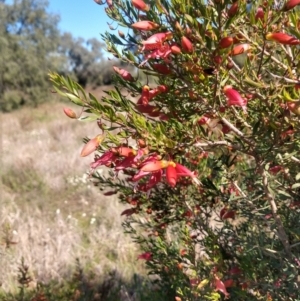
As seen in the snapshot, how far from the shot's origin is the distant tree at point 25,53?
18969mm

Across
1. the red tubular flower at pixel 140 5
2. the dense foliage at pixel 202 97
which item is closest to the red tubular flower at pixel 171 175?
the dense foliage at pixel 202 97

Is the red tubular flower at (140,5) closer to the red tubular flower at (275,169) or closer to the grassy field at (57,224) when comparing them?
the red tubular flower at (275,169)

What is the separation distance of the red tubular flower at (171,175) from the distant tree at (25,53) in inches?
738

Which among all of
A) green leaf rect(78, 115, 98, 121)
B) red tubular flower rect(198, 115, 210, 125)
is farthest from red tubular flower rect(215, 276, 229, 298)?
green leaf rect(78, 115, 98, 121)

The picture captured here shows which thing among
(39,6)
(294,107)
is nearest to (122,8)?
(294,107)

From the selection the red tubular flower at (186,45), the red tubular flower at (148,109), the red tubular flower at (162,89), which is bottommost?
the red tubular flower at (148,109)

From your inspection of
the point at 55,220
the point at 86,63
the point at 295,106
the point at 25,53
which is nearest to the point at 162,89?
the point at 295,106

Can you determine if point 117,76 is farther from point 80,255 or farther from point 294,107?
point 80,255

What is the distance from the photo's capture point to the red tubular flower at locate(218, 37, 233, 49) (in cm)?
80

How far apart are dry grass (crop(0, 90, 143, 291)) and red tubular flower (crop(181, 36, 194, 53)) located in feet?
9.04

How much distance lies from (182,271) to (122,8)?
1.16 m

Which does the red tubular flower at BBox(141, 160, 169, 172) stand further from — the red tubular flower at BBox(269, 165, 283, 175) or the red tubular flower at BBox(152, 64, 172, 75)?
the red tubular flower at BBox(269, 165, 283, 175)

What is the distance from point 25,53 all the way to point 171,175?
2021cm

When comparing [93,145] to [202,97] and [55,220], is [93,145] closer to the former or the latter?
[202,97]
